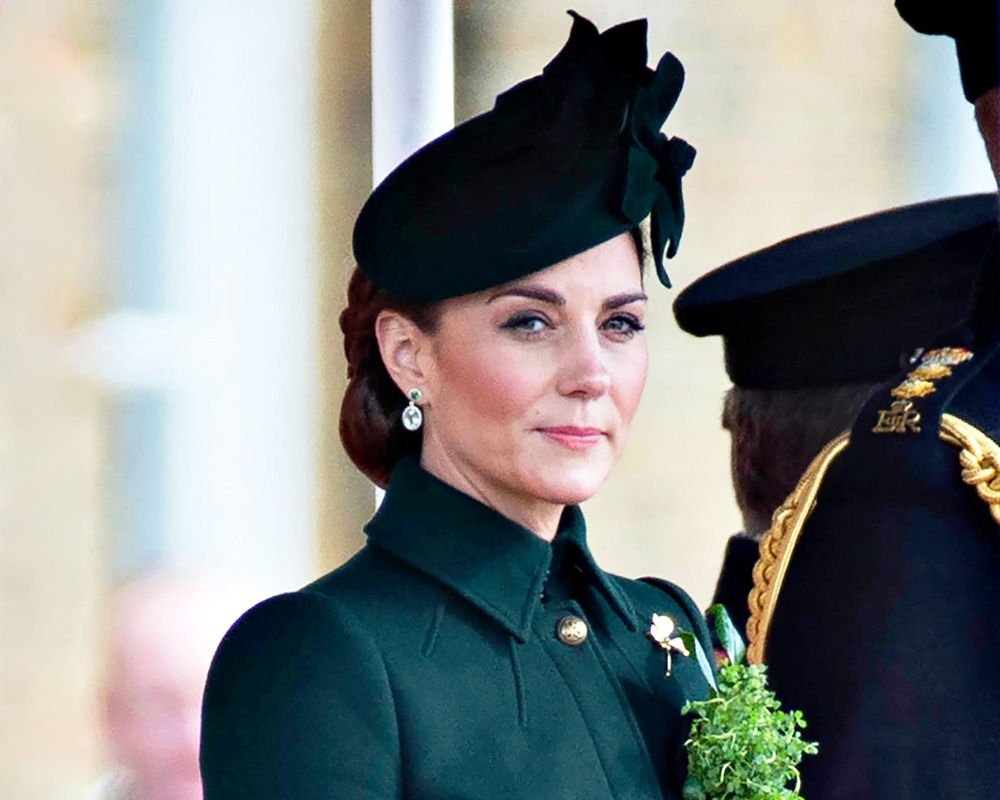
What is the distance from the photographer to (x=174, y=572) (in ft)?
6.03

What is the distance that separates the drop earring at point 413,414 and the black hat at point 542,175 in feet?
0.31

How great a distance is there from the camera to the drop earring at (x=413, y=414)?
1480mm

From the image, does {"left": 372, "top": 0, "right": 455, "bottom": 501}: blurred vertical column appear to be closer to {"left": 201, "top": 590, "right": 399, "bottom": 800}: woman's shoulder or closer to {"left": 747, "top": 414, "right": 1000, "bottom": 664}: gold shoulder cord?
{"left": 747, "top": 414, "right": 1000, "bottom": 664}: gold shoulder cord

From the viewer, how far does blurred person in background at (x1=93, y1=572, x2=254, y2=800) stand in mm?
1770

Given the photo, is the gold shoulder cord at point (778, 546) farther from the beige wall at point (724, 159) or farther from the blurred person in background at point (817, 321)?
the beige wall at point (724, 159)

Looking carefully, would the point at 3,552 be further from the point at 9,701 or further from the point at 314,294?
the point at 314,294

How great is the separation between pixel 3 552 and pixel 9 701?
153 millimetres

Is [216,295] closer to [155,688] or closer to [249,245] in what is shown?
[249,245]

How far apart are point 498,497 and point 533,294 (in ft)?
0.60

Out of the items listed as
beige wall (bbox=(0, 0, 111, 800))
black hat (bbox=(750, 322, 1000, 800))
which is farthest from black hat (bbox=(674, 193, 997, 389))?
beige wall (bbox=(0, 0, 111, 800))

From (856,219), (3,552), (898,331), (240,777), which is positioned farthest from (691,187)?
(240,777)

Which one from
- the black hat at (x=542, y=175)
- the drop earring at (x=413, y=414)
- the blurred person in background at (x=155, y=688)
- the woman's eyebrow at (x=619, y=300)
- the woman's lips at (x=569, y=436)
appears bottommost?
the blurred person in background at (x=155, y=688)

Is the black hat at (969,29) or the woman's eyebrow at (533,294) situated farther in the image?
the black hat at (969,29)

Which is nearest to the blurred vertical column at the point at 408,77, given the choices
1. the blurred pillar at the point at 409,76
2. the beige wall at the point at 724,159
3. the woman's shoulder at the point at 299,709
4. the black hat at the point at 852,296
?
the blurred pillar at the point at 409,76
